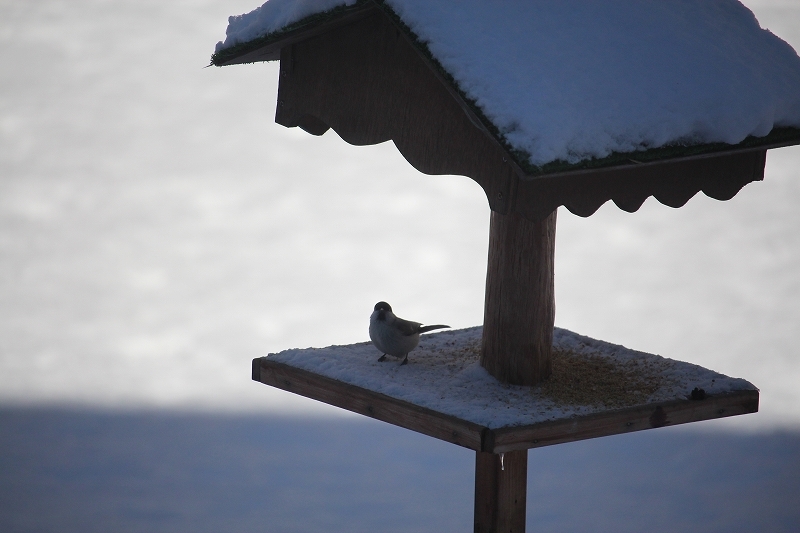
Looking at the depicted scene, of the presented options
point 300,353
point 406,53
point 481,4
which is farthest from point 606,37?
point 300,353

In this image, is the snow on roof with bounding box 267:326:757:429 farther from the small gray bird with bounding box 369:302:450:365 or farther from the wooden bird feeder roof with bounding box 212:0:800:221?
the wooden bird feeder roof with bounding box 212:0:800:221

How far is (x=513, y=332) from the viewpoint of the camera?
2.71 meters

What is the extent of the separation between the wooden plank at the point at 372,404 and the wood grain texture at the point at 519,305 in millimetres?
373

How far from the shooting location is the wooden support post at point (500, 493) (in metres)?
2.67

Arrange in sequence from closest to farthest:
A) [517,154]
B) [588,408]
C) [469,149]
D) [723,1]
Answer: [517,154]
[469,149]
[588,408]
[723,1]

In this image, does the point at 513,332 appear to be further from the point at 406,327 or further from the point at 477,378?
the point at 406,327

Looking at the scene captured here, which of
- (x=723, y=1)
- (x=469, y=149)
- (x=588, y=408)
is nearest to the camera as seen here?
(x=469, y=149)

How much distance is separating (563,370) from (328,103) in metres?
0.89

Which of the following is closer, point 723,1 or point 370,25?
point 370,25

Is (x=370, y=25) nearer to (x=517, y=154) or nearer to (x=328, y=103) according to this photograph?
(x=328, y=103)

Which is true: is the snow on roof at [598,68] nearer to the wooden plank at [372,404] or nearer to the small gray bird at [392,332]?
the wooden plank at [372,404]

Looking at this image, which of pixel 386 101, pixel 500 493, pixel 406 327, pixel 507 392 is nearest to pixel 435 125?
pixel 386 101

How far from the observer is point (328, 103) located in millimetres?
2600

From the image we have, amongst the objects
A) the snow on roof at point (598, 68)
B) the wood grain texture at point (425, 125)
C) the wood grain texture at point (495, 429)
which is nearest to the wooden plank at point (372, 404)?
the wood grain texture at point (495, 429)
